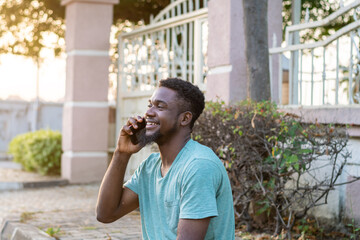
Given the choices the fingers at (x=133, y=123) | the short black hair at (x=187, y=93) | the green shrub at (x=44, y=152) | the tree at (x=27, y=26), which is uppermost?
the tree at (x=27, y=26)

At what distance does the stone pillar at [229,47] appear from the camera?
20.3 feet

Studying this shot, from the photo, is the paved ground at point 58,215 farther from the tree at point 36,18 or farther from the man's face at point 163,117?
the tree at point 36,18

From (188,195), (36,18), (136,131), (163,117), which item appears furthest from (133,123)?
(36,18)

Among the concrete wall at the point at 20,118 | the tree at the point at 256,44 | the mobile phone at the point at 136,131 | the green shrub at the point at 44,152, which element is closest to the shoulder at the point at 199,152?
the mobile phone at the point at 136,131

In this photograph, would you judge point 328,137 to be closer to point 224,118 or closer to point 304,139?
point 304,139

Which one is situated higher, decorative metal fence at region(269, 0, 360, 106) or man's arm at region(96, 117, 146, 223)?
decorative metal fence at region(269, 0, 360, 106)

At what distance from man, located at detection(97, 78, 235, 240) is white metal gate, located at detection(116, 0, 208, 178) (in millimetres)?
4532

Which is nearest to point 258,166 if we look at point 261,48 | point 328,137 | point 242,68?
point 328,137

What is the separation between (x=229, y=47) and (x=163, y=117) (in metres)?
3.73

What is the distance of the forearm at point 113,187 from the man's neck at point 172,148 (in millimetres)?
238

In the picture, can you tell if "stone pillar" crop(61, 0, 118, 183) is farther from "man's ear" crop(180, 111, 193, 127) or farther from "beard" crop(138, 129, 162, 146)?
"man's ear" crop(180, 111, 193, 127)

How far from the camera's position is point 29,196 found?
8.15m

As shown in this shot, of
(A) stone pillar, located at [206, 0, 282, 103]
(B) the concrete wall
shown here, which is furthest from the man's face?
(B) the concrete wall

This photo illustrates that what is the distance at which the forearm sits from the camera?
285 centimetres
